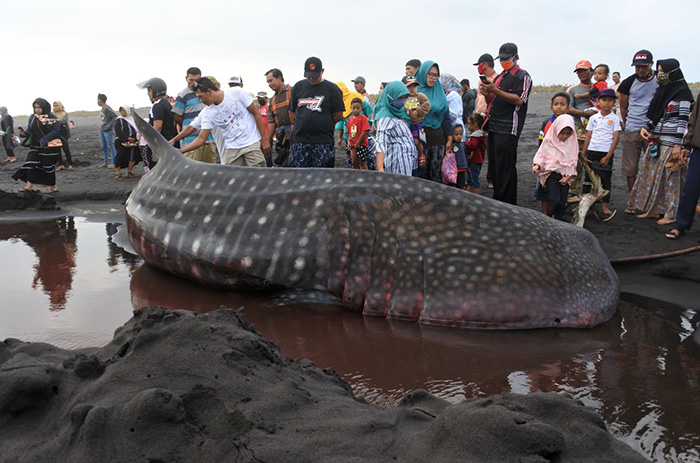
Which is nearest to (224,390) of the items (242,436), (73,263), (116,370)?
(242,436)

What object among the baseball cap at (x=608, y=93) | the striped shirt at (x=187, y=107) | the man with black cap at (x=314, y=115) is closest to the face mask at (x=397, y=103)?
the man with black cap at (x=314, y=115)

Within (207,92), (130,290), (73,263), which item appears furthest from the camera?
(207,92)

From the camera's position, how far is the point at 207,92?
22.3 feet

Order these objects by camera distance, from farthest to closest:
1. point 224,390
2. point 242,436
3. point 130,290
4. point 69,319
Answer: point 130,290 → point 69,319 → point 224,390 → point 242,436

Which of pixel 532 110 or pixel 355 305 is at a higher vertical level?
pixel 532 110

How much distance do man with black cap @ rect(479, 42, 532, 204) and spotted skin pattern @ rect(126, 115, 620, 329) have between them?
2.76 m

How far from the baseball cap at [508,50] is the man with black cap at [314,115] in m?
2.02

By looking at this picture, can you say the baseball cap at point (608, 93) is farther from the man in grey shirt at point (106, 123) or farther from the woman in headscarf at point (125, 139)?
the man in grey shirt at point (106, 123)

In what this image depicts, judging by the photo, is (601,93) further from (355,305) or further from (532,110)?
(532,110)

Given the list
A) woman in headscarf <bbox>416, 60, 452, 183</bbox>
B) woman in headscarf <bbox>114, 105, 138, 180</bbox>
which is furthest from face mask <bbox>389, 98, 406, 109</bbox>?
woman in headscarf <bbox>114, 105, 138, 180</bbox>

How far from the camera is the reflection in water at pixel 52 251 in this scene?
4.77 meters

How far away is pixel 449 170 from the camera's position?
8.02 m

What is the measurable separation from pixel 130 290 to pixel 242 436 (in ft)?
10.7

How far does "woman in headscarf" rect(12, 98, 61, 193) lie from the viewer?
32.9 ft
